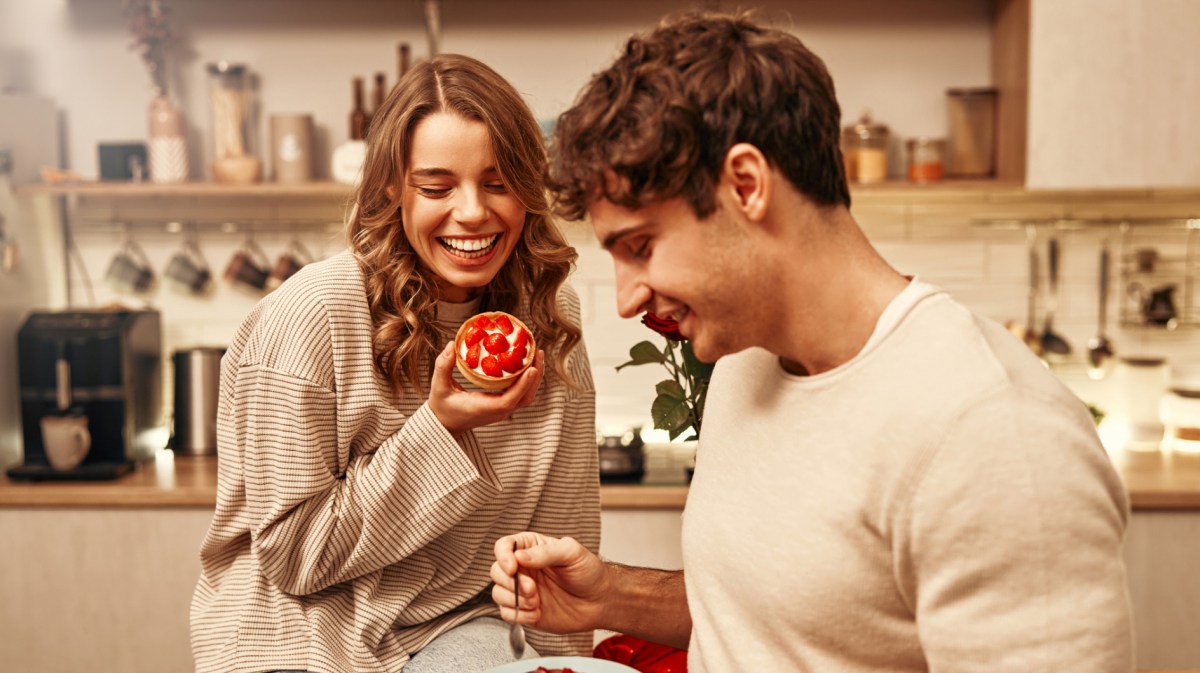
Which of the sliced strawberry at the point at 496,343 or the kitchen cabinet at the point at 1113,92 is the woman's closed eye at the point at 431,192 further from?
the kitchen cabinet at the point at 1113,92

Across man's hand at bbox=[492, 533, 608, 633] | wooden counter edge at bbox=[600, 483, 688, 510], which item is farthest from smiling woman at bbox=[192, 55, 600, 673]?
wooden counter edge at bbox=[600, 483, 688, 510]

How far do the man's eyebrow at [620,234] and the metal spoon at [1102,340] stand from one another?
269 cm

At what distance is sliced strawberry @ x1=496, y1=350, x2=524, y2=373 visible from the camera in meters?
1.66

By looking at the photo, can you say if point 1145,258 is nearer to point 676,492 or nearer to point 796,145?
point 676,492

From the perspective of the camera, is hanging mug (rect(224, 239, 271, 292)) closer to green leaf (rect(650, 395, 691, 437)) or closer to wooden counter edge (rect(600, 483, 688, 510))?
wooden counter edge (rect(600, 483, 688, 510))

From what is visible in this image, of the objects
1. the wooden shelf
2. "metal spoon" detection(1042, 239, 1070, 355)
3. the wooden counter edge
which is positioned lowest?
the wooden counter edge

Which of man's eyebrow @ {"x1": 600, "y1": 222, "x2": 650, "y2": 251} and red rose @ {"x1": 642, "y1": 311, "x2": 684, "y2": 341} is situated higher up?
man's eyebrow @ {"x1": 600, "y1": 222, "x2": 650, "y2": 251}

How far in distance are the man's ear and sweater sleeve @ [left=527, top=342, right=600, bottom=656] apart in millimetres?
948

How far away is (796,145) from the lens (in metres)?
0.99

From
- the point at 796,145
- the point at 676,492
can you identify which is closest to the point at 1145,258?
the point at 676,492

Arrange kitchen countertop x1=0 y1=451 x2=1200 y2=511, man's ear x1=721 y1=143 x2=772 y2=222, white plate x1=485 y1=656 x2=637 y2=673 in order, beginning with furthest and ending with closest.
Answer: kitchen countertop x1=0 y1=451 x2=1200 y2=511, white plate x1=485 y1=656 x2=637 y2=673, man's ear x1=721 y1=143 x2=772 y2=222

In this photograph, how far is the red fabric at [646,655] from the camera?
4.80ft

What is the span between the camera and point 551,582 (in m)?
1.37

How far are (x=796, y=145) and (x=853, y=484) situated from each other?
0.31m
